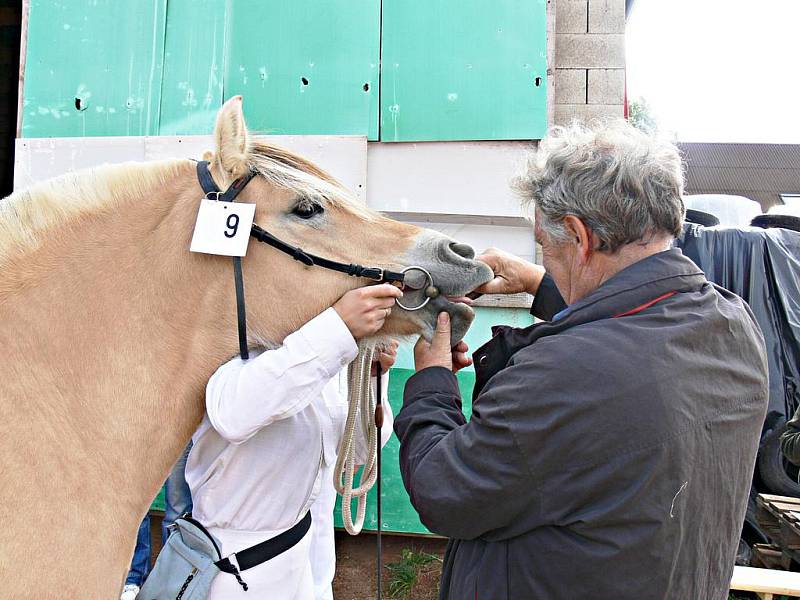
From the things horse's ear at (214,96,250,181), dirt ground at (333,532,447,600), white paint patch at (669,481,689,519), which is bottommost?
dirt ground at (333,532,447,600)

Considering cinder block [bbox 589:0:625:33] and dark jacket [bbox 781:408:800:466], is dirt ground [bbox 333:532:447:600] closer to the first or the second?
dark jacket [bbox 781:408:800:466]

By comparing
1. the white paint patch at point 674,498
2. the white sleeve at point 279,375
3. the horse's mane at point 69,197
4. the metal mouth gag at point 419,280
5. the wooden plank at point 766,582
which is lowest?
the wooden plank at point 766,582

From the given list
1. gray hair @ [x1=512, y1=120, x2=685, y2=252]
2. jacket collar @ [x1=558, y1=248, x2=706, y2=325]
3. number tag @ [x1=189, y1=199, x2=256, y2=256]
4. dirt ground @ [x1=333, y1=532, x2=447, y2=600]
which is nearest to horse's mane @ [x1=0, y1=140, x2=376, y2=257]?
number tag @ [x1=189, y1=199, x2=256, y2=256]

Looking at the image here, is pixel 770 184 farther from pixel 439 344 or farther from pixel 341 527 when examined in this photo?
pixel 439 344

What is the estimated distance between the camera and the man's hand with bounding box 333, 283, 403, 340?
5.17 feet

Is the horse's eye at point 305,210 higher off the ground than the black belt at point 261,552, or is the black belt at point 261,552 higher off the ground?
the horse's eye at point 305,210

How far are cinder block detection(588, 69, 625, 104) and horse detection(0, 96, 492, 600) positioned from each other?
289cm

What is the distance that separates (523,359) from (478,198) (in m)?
2.82

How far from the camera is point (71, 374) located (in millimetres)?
1435

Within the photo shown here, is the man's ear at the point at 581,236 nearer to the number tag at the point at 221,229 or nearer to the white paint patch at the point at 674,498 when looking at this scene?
the white paint patch at the point at 674,498

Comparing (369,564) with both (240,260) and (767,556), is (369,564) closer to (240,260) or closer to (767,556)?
(767,556)

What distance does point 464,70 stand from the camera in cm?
392

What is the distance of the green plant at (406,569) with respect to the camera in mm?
4031

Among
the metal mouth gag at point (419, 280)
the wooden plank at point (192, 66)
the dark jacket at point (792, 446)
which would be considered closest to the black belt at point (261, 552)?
the metal mouth gag at point (419, 280)
